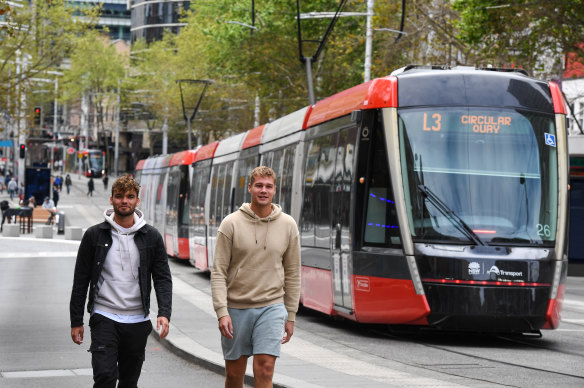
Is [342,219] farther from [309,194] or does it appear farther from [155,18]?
[155,18]

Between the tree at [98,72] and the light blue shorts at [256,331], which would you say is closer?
the light blue shorts at [256,331]

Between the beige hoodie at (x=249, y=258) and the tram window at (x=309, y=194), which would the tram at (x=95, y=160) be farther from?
the beige hoodie at (x=249, y=258)

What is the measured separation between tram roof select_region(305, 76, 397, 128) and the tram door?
1.05ft

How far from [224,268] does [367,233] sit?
6811mm

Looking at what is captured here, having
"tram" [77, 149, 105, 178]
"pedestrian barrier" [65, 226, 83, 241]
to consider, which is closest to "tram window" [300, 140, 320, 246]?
"pedestrian barrier" [65, 226, 83, 241]

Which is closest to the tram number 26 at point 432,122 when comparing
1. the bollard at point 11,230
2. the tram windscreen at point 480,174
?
the tram windscreen at point 480,174

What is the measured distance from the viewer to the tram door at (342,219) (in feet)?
47.3

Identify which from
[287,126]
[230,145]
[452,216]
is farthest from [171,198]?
[452,216]

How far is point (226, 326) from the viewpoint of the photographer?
7188mm

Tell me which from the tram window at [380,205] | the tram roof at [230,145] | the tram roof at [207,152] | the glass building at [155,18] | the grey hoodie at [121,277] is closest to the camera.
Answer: the grey hoodie at [121,277]

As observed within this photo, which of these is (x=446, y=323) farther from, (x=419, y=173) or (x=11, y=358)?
(x=11, y=358)

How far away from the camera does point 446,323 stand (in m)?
13.3

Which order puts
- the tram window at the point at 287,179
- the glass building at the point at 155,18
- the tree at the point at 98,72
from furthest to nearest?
the glass building at the point at 155,18
the tree at the point at 98,72
the tram window at the point at 287,179

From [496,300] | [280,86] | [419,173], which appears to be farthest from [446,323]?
[280,86]
